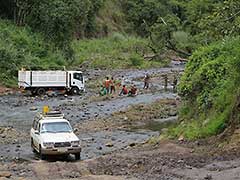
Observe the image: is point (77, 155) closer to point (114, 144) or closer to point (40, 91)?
point (114, 144)

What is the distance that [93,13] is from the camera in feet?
307

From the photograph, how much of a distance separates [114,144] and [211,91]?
589 centimetres

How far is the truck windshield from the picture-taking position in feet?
69.5

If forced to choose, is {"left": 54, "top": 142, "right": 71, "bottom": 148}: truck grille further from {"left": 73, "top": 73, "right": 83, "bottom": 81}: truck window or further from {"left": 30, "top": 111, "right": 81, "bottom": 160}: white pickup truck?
{"left": 73, "top": 73, "right": 83, "bottom": 81}: truck window

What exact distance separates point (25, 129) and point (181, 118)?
9625mm

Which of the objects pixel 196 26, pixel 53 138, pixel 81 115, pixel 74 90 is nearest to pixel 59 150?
pixel 53 138

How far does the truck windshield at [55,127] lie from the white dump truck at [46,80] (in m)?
23.9

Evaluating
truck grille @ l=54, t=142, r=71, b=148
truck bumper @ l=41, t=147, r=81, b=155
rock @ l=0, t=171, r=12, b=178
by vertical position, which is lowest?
truck bumper @ l=41, t=147, r=81, b=155

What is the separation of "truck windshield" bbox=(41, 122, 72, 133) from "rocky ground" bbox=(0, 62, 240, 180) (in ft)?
3.57

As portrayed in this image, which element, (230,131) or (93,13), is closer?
(230,131)

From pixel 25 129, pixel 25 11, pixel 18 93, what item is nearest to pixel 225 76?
pixel 25 129

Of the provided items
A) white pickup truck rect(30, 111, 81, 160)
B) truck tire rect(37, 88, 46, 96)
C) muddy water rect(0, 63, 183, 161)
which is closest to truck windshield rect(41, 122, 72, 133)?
white pickup truck rect(30, 111, 81, 160)

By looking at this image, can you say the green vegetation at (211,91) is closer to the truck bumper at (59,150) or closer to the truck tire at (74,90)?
the truck bumper at (59,150)

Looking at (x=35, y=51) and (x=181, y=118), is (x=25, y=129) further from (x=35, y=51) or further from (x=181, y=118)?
(x=35, y=51)
